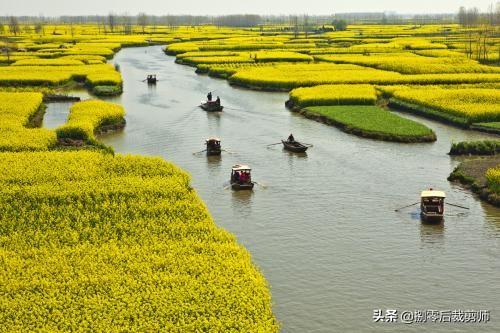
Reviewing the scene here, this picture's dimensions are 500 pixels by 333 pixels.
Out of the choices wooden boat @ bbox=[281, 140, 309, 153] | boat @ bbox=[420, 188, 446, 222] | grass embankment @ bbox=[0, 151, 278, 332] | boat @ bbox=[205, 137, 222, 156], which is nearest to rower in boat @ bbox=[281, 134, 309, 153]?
wooden boat @ bbox=[281, 140, 309, 153]

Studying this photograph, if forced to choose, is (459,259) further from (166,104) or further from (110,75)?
(110,75)

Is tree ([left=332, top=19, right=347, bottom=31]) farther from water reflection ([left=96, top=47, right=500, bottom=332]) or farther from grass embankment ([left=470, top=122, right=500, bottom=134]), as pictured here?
grass embankment ([left=470, top=122, right=500, bottom=134])

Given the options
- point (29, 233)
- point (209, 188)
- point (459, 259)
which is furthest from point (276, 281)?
point (209, 188)

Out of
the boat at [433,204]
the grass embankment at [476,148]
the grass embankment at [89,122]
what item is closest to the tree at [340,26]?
the grass embankment at [89,122]

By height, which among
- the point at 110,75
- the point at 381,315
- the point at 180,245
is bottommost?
the point at 381,315

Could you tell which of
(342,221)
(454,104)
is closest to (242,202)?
(342,221)

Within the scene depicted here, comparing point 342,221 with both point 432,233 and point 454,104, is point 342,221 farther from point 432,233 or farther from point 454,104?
point 454,104
